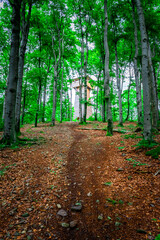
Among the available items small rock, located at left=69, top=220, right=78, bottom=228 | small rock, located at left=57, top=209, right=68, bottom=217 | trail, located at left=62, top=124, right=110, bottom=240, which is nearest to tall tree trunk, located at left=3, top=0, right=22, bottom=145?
trail, located at left=62, top=124, right=110, bottom=240

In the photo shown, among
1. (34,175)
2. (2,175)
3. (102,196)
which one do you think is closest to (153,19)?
(102,196)

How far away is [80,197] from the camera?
321 cm

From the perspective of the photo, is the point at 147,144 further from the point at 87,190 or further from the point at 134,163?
the point at 87,190

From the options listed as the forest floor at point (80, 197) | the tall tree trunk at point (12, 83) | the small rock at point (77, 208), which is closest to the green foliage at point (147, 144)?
the forest floor at point (80, 197)

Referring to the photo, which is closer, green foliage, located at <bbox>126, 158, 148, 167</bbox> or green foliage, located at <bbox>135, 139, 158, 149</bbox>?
green foliage, located at <bbox>126, 158, 148, 167</bbox>

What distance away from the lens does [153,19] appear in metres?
8.85

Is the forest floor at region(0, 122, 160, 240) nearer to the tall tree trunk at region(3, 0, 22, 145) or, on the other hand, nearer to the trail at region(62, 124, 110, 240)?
the trail at region(62, 124, 110, 240)

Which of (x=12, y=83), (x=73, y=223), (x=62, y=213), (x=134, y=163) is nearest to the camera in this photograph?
(x=73, y=223)

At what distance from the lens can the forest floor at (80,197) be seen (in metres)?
2.23

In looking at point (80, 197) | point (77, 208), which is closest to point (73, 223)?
point (77, 208)

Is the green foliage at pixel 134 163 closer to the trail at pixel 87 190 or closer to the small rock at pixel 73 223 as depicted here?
the trail at pixel 87 190

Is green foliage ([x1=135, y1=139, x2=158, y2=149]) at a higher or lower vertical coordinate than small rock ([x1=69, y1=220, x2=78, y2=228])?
higher

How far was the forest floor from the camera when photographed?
223cm

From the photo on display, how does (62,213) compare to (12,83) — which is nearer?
(62,213)
